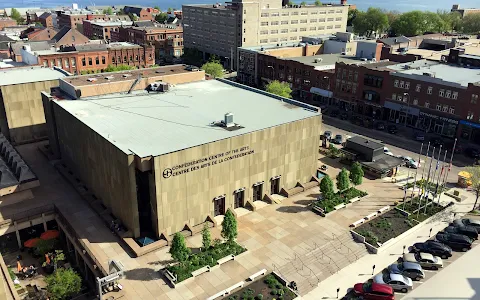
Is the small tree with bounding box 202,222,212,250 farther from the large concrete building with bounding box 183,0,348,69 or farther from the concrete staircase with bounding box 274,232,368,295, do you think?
the large concrete building with bounding box 183,0,348,69

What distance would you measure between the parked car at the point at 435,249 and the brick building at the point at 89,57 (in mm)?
89601

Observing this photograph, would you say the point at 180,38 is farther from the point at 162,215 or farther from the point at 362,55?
the point at 162,215

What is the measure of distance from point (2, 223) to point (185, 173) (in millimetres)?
23737

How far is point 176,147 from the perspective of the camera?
47.4 m

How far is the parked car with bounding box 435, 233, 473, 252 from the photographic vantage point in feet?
158

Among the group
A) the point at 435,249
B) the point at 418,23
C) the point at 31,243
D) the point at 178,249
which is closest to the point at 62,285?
the point at 178,249

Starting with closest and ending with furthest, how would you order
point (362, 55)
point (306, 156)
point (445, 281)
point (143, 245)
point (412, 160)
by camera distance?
point (445, 281)
point (143, 245)
point (306, 156)
point (412, 160)
point (362, 55)

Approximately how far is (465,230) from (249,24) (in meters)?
111

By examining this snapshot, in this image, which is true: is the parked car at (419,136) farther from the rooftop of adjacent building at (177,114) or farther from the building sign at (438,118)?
the rooftop of adjacent building at (177,114)

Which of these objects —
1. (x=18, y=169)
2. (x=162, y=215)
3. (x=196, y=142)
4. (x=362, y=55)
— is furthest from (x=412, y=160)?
(x=18, y=169)

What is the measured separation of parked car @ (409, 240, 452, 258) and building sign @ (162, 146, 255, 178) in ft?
75.7

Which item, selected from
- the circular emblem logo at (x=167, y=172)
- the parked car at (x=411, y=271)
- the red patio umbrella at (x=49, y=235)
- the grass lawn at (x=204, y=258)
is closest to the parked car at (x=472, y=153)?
the parked car at (x=411, y=271)

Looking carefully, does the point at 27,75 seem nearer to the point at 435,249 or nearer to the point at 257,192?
the point at 257,192

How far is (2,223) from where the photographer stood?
163ft
